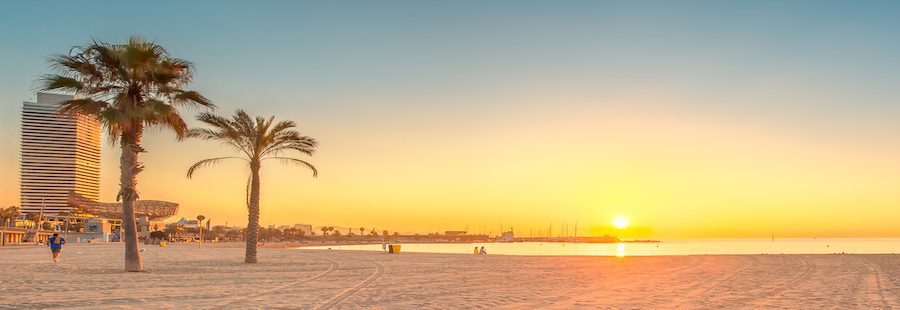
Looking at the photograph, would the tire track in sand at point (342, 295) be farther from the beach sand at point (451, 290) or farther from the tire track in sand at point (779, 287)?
the tire track in sand at point (779, 287)

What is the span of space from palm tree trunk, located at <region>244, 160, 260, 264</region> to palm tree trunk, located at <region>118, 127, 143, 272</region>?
7560mm

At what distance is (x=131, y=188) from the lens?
24.0 m

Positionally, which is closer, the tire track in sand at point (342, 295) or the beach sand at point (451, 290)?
the tire track in sand at point (342, 295)

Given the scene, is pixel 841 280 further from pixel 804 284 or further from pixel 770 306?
pixel 770 306

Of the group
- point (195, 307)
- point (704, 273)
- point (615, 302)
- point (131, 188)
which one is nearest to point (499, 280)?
point (615, 302)

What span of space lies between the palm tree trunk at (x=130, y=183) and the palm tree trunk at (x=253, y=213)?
7.56 m

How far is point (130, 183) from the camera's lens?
24141mm

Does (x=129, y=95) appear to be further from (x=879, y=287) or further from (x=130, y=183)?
(x=879, y=287)

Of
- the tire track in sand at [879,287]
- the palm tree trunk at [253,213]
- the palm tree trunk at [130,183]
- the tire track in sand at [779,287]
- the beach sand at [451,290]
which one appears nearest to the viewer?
the beach sand at [451,290]

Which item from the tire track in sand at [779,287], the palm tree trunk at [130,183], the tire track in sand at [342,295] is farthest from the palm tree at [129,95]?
the tire track in sand at [779,287]

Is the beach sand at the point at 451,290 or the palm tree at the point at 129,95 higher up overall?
the palm tree at the point at 129,95

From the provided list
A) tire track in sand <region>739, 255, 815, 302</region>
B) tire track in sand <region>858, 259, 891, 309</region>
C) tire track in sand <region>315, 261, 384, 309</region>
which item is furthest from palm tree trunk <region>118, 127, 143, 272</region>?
tire track in sand <region>858, 259, 891, 309</region>

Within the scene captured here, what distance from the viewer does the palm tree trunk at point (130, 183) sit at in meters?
24.0

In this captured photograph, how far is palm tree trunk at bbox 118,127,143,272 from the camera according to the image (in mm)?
23984
